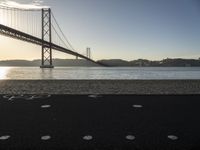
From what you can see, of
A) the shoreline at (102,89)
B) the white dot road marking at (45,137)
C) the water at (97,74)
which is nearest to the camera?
the white dot road marking at (45,137)

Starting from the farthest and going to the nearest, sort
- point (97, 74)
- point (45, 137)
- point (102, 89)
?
point (97, 74) → point (102, 89) → point (45, 137)

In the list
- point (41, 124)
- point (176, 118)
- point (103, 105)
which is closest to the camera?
point (41, 124)

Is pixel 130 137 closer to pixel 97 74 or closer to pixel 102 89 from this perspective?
pixel 102 89

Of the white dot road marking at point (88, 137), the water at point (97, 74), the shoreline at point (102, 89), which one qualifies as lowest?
the water at point (97, 74)

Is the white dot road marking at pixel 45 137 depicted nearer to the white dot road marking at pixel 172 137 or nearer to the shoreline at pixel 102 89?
the white dot road marking at pixel 172 137

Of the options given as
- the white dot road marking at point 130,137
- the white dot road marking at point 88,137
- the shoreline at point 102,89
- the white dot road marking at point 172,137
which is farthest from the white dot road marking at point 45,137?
the shoreline at point 102,89

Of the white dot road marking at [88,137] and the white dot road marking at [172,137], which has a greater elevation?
the white dot road marking at [172,137]

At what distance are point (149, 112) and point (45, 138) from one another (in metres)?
1.93

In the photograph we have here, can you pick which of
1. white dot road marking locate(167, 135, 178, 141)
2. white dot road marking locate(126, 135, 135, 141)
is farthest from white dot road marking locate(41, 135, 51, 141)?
white dot road marking locate(167, 135, 178, 141)

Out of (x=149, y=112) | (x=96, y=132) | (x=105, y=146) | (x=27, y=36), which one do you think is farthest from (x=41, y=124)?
(x=27, y=36)

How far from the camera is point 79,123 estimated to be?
→ 459cm

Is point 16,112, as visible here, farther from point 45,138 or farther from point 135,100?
point 135,100

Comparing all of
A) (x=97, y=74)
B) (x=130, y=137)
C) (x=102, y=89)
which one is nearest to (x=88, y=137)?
(x=130, y=137)

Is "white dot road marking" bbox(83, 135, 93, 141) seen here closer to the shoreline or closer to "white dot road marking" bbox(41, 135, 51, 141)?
"white dot road marking" bbox(41, 135, 51, 141)
